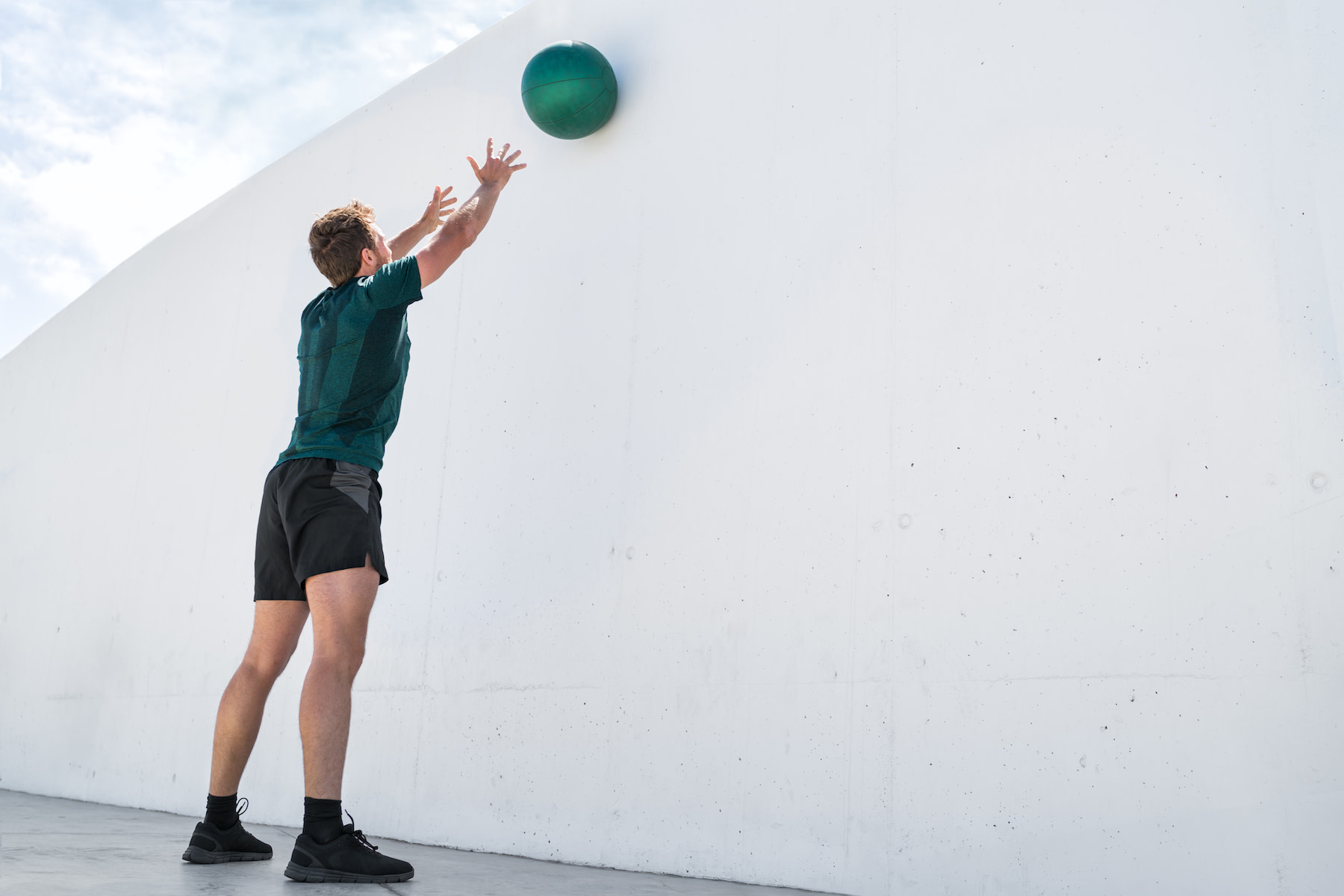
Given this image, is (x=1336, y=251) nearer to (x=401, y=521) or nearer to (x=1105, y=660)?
(x=1105, y=660)

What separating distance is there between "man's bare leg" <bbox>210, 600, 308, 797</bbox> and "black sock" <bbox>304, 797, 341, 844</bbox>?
317 millimetres

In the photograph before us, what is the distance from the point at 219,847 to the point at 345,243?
1218mm

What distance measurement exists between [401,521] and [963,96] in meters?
1.98

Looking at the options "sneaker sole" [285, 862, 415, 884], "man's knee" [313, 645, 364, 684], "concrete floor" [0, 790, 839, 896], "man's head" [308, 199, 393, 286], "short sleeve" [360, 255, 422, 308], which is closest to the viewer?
"concrete floor" [0, 790, 839, 896]

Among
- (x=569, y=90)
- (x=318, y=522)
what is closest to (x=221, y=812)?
(x=318, y=522)

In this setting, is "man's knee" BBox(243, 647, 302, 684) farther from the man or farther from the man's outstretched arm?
the man's outstretched arm

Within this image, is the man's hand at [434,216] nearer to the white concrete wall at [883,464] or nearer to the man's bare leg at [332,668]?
the white concrete wall at [883,464]

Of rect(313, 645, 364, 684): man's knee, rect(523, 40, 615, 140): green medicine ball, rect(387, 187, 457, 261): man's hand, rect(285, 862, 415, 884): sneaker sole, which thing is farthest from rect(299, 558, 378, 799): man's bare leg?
rect(523, 40, 615, 140): green medicine ball

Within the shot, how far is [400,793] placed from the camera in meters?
2.86

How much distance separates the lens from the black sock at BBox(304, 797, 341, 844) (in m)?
1.78

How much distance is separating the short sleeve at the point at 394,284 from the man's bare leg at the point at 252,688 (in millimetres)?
631

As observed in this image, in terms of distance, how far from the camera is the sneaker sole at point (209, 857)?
1991mm

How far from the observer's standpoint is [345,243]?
2.14 meters

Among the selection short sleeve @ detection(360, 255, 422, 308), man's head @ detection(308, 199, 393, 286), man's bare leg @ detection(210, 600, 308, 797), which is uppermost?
man's head @ detection(308, 199, 393, 286)
